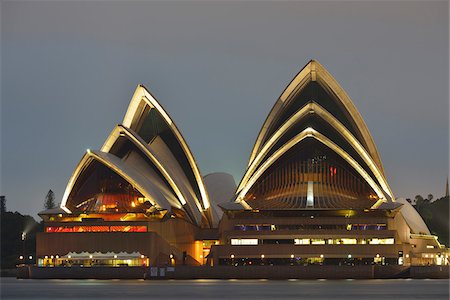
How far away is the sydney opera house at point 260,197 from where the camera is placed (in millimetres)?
99156

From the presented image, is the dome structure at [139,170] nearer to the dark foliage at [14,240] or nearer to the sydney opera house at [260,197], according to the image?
the sydney opera house at [260,197]

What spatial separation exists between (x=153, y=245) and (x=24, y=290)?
2692 centimetres

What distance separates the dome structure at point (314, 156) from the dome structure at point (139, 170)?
6407 millimetres

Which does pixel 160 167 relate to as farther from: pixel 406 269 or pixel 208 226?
pixel 406 269

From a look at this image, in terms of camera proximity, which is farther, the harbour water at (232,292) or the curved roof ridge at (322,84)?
the curved roof ridge at (322,84)

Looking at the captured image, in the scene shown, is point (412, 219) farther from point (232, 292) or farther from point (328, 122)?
point (232, 292)

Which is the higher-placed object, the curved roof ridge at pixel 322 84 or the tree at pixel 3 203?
the curved roof ridge at pixel 322 84

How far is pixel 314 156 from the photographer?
4188 inches

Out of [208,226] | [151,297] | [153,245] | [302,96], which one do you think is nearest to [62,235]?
[153,245]

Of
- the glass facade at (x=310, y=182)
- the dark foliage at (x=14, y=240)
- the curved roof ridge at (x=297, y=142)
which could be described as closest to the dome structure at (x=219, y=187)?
the glass facade at (x=310, y=182)

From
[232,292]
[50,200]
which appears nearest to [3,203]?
[50,200]

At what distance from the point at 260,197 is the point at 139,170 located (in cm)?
1232

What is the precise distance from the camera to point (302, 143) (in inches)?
4119

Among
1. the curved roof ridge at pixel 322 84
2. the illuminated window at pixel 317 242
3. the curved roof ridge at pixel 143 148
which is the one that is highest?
the curved roof ridge at pixel 322 84
